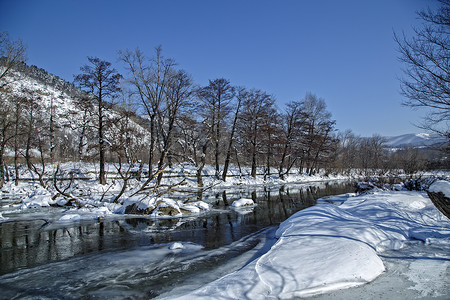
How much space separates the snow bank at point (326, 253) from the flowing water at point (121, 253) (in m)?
0.93

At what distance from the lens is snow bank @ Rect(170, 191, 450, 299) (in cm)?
390

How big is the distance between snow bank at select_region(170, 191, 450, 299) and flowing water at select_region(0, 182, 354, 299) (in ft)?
3.06

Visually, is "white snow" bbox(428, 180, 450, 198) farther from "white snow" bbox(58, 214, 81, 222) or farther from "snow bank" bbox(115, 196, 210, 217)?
"white snow" bbox(58, 214, 81, 222)

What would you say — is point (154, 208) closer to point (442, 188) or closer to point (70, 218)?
point (70, 218)

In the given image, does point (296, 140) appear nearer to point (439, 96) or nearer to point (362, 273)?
point (439, 96)

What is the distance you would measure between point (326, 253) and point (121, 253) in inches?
200

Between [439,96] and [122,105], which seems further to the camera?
[122,105]

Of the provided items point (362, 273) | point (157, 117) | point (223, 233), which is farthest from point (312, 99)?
point (362, 273)

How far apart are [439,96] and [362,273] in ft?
29.3

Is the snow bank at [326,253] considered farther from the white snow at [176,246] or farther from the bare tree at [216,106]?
the bare tree at [216,106]

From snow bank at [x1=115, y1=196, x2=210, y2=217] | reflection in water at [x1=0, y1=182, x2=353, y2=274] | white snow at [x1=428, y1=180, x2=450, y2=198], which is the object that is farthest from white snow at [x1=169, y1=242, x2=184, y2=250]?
white snow at [x1=428, y1=180, x2=450, y2=198]

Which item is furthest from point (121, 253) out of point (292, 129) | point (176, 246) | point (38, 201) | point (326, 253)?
point (292, 129)

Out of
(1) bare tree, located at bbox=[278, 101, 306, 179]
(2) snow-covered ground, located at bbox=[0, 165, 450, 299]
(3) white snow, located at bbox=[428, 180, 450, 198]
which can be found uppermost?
(1) bare tree, located at bbox=[278, 101, 306, 179]

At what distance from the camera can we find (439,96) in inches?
377
